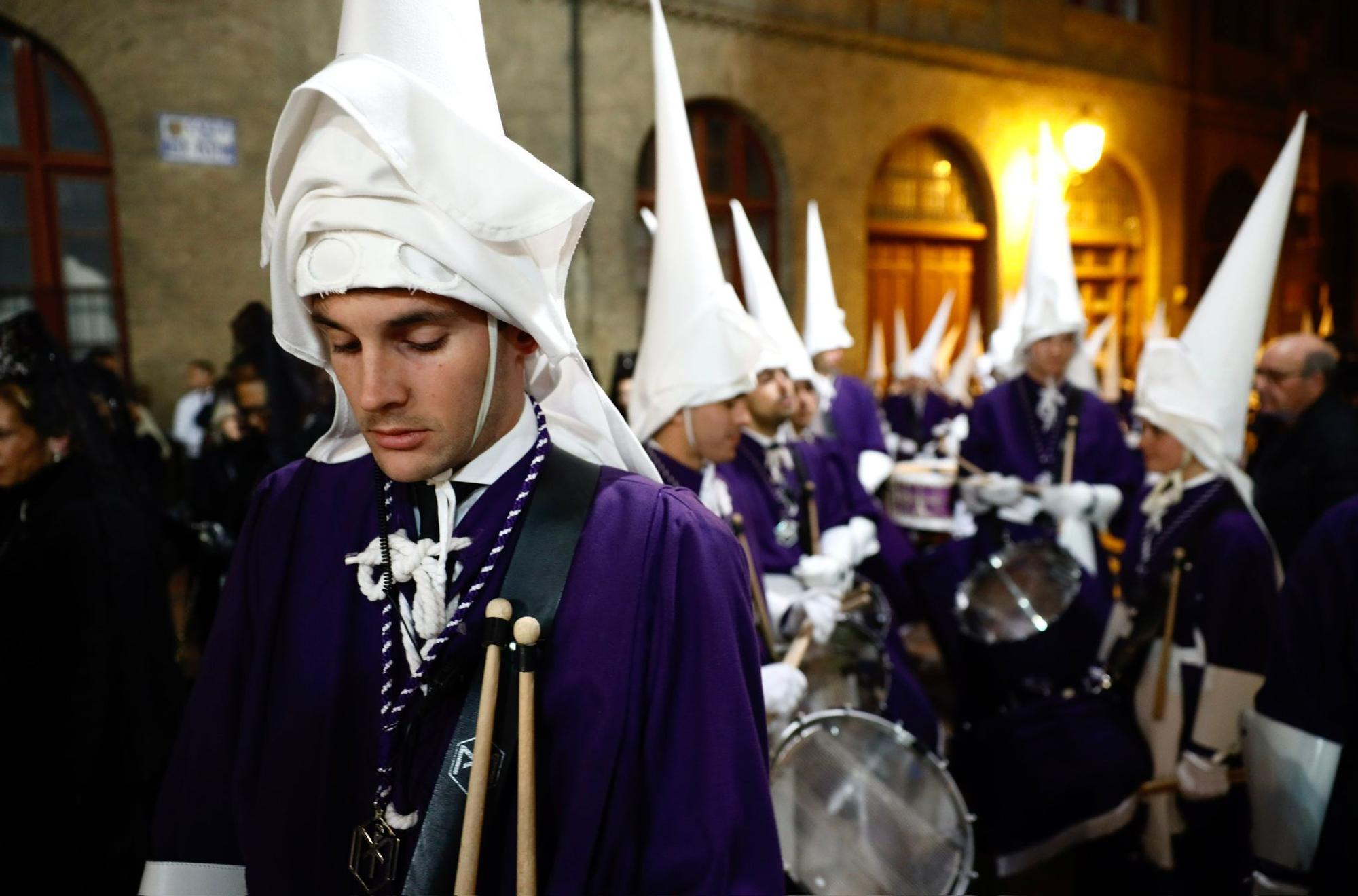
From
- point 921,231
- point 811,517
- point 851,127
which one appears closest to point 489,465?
point 811,517

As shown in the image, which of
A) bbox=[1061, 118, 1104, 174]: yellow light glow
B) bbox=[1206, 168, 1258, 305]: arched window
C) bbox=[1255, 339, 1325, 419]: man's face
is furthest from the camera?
bbox=[1206, 168, 1258, 305]: arched window

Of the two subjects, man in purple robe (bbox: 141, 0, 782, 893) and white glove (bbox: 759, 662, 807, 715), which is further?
white glove (bbox: 759, 662, 807, 715)

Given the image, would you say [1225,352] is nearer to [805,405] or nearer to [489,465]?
[805,405]

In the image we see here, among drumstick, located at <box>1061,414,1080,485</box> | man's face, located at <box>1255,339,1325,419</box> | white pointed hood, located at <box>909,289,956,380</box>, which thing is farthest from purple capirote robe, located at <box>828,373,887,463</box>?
white pointed hood, located at <box>909,289,956,380</box>

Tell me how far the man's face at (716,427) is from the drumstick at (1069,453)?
3.11 metres

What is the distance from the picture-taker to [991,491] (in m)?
5.43

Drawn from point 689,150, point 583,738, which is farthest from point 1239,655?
point 583,738

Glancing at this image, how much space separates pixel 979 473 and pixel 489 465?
4.81m

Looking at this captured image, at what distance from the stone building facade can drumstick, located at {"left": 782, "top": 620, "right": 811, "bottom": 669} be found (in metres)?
8.21

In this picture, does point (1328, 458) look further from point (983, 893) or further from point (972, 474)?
point (983, 893)

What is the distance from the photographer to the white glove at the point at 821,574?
12.5 ft

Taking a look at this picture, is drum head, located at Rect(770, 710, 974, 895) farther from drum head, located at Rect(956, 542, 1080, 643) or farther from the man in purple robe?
drum head, located at Rect(956, 542, 1080, 643)

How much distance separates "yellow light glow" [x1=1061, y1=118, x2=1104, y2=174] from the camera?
1335 centimetres

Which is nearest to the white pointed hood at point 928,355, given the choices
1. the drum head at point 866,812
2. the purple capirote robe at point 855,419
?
the purple capirote robe at point 855,419
